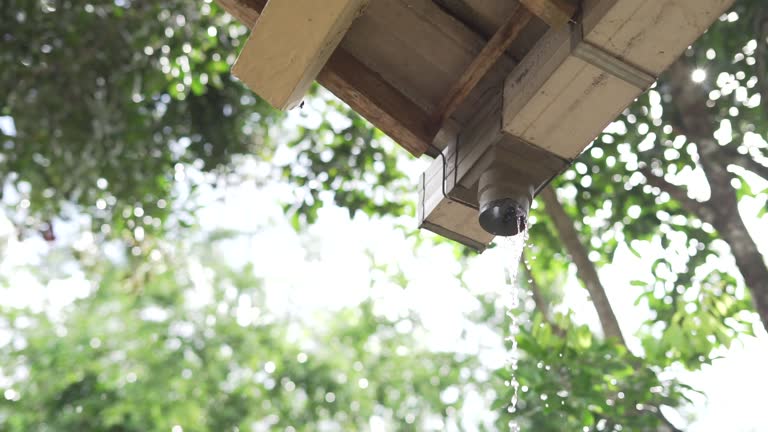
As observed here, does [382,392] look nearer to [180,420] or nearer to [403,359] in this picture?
[403,359]

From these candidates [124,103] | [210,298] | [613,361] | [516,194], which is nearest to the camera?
[516,194]

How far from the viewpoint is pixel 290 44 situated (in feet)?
6.15

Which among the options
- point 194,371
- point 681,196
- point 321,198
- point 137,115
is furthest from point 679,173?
point 194,371

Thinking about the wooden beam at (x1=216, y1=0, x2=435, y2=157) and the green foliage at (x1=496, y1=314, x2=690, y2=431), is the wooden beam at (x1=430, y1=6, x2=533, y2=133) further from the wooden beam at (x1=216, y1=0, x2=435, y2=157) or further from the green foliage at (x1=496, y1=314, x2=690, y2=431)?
the green foliage at (x1=496, y1=314, x2=690, y2=431)

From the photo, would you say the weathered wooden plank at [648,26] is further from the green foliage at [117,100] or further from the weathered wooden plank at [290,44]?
the green foliage at [117,100]

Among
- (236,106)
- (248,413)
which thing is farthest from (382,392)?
(236,106)

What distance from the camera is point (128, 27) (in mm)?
4953

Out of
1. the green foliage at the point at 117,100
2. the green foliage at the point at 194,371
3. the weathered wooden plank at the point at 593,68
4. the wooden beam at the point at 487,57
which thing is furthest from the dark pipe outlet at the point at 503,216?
the green foliage at the point at 194,371

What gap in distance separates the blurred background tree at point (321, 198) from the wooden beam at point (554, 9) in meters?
1.92

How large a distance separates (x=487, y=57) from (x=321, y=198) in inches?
114

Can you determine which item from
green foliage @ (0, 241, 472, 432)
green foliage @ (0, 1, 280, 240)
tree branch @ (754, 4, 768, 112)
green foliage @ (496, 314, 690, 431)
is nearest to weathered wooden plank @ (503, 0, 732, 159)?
green foliage @ (496, 314, 690, 431)

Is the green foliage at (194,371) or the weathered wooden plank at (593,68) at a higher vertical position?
the weathered wooden plank at (593,68)

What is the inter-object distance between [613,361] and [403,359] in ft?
16.9

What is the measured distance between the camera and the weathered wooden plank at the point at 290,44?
181cm
